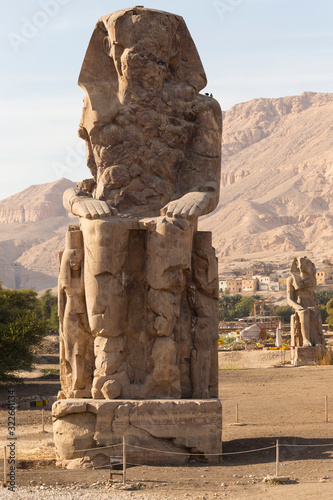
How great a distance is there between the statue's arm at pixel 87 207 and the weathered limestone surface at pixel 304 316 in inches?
519

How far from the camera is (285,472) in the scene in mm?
6832

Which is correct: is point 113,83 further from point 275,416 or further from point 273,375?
point 273,375

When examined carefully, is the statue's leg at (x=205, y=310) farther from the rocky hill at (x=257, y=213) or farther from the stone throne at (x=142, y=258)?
the rocky hill at (x=257, y=213)

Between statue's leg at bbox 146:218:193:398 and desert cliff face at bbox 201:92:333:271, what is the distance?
11818 cm

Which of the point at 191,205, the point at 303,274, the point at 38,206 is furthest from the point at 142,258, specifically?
the point at 38,206

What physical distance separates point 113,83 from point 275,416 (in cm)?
533

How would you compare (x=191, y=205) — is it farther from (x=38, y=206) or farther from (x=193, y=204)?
(x=38, y=206)

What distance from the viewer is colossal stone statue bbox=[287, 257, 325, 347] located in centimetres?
2062

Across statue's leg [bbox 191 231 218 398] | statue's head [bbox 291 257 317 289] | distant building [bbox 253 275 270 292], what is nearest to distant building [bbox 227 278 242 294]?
distant building [bbox 253 275 270 292]

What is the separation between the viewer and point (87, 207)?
781cm

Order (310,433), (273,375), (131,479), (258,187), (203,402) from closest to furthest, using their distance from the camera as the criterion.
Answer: (131,479) → (203,402) → (310,433) → (273,375) → (258,187)

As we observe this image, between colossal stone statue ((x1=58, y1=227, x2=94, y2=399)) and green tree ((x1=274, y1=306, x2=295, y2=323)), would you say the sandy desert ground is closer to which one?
colossal stone statue ((x1=58, y1=227, x2=94, y2=399))

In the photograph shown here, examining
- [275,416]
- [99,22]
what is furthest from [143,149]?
[275,416]

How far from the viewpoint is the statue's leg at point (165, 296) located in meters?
7.64
